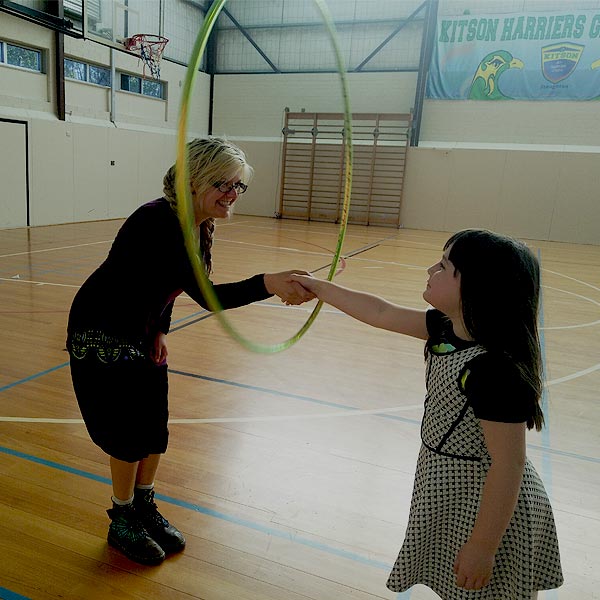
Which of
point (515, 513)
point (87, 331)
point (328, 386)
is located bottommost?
point (328, 386)

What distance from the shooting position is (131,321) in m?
1.72

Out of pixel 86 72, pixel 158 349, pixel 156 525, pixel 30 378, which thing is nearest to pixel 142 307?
pixel 158 349

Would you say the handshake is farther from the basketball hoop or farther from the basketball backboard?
the basketball hoop

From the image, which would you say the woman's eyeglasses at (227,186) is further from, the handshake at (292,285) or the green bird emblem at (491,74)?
the green bird emblem at (491,74)

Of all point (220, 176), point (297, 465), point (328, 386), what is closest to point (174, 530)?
point (297, 465)

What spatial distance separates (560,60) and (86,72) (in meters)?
Answer: 11.2

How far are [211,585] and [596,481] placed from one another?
6.26 ft

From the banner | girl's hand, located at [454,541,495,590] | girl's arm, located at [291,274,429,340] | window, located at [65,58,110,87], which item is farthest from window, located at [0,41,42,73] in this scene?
girl's hand, located at [454,541,495,590]

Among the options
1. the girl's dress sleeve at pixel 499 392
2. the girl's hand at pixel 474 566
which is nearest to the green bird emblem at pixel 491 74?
the girl's dress sleeve at pixel 499 392

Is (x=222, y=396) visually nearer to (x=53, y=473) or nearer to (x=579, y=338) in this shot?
(x=53, y=473)

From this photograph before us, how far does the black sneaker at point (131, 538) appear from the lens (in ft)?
6.35

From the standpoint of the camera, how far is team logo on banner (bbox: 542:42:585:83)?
42.4ft

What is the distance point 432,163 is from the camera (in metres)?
15.2

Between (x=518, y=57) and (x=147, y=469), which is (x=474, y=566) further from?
(x=518, y=57)
